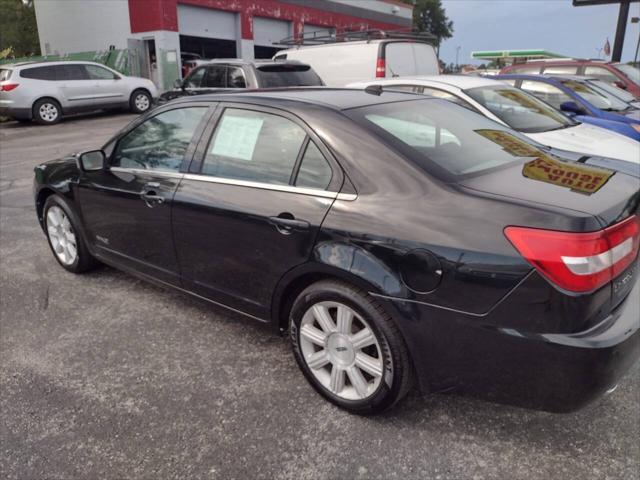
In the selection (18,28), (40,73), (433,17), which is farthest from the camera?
(433,17)

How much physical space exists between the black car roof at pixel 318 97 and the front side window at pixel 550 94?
5563 millimetres

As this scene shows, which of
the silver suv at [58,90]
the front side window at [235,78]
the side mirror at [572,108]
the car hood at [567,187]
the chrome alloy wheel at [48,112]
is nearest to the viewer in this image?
the car hood at [567,187]

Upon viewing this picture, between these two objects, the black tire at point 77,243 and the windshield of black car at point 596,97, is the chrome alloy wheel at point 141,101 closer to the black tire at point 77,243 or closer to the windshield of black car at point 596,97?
the windshield of black car at point 596,97

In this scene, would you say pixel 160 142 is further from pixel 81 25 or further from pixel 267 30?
pixel 267 30

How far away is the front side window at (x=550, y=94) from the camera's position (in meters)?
7.74

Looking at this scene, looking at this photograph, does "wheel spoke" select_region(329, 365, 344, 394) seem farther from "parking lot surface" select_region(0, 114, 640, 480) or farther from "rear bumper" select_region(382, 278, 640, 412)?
"rear bumper" select_region(382, 278, 640, 412)

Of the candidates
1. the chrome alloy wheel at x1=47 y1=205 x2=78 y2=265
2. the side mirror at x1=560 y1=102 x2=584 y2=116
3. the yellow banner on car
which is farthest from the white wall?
the yellow banner on car

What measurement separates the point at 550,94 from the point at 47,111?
1350 centimetres

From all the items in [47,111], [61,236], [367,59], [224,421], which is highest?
[367,59]

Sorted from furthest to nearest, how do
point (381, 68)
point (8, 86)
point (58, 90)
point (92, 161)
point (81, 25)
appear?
point (81, 25) → point (58, 90) → point (8, 86) → point (381, 68) → point (92, 161)

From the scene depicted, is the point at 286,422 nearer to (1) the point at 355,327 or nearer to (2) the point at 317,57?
(1) the point at 355,327

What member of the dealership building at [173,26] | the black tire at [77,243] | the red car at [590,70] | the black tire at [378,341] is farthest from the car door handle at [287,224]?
the dealership building at [173,26]

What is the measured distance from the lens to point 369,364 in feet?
7.87

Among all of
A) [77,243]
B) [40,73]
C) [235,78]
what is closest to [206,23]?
[40,73]
